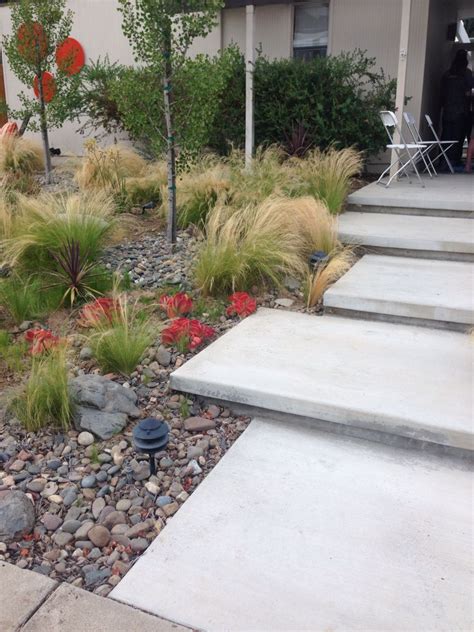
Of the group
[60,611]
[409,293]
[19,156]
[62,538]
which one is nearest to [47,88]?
[19,156]

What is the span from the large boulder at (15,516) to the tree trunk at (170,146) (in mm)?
3160

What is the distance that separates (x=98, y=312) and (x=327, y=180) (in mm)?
3299

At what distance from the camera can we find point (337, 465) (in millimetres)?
2543

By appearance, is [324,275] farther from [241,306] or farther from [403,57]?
[403,57]

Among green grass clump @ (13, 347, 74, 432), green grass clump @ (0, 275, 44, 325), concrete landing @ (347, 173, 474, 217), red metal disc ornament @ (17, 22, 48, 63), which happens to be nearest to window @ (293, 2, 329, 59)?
concrete landing @ (347, 173, 474, 217)

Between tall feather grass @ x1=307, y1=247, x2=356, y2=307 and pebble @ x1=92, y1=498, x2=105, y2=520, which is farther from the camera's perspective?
tall feather grass @ x1=307, y1=247, x2=356, y2=307

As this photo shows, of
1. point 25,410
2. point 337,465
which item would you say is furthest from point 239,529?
point 25,410

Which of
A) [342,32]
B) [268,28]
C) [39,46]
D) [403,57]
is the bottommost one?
[403,57]

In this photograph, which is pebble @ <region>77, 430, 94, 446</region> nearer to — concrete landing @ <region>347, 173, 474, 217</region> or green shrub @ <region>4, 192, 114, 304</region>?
green shrub @ <region>4, 192, 114, 304</region>

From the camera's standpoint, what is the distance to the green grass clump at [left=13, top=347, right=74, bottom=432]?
2.73m

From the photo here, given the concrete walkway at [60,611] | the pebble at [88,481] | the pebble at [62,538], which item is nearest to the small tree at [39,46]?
the pebble at [88,481]

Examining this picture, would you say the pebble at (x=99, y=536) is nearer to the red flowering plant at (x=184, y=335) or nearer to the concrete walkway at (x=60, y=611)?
the concrete walkway at (x=60, y=611)

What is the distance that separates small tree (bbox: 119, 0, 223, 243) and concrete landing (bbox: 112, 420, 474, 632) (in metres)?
3.06

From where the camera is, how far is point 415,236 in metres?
5.11
